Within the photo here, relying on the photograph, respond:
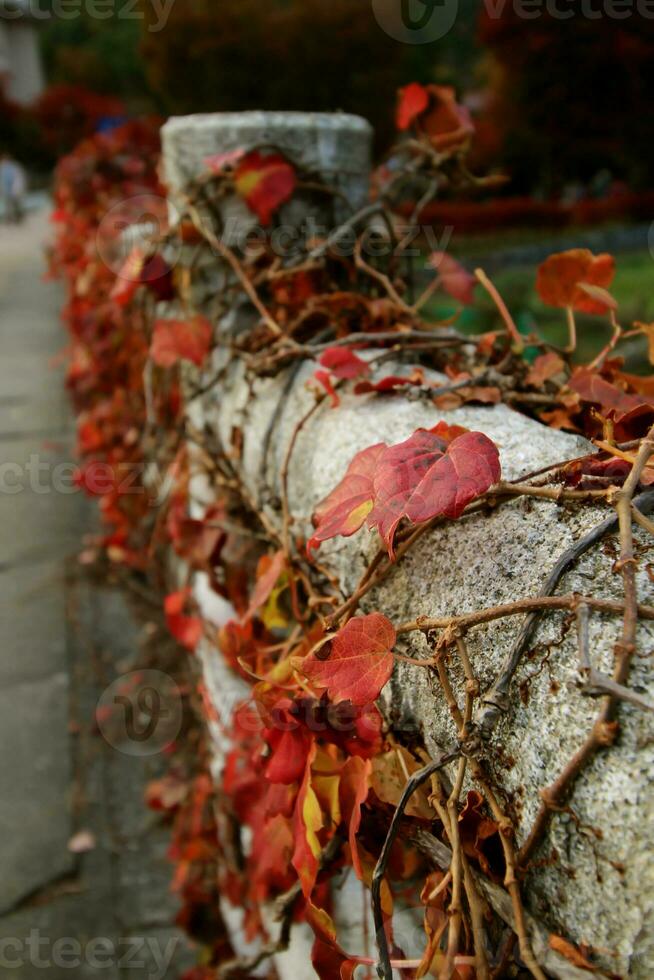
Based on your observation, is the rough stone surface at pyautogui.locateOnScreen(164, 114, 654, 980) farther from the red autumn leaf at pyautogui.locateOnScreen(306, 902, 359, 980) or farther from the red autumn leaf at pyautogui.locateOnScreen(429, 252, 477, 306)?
the red autumn leaf at pyautogui.locateOnScreen(429, 252, 477, 306)

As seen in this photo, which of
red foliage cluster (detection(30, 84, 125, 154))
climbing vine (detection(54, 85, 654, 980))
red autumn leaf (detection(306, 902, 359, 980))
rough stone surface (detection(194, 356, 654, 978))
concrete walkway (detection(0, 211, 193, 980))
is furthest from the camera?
red foliage cluster (detection(30, 84, 125, 154))

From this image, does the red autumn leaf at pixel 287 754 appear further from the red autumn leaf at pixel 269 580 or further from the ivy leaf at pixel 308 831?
the red autumn leaf at pixel 269 580

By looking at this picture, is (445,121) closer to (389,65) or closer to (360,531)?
(360,531)

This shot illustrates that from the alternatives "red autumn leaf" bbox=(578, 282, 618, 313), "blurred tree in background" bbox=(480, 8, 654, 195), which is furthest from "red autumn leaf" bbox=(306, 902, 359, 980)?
"blurred tree in background" bbox=(480, 8, 654, 195)

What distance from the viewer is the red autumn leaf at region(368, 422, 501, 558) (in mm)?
698

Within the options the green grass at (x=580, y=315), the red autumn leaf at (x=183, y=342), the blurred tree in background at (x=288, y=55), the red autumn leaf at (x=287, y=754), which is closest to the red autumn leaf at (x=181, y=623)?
the red autumn leaf at (x=183, y=342)

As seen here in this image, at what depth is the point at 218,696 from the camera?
1.58 meters

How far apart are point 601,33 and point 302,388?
13559 millimetres

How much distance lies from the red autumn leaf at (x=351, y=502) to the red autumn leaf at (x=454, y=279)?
2.20ft

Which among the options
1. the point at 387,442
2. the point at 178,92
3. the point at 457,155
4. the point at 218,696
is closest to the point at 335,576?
the point at 387,442

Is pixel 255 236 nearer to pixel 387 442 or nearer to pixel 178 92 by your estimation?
pixel 387 442

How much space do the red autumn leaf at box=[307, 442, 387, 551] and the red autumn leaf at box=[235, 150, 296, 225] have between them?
78 cm

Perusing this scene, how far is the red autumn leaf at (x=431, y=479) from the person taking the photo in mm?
698

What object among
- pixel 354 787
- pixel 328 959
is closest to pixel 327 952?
pixel 328 959
